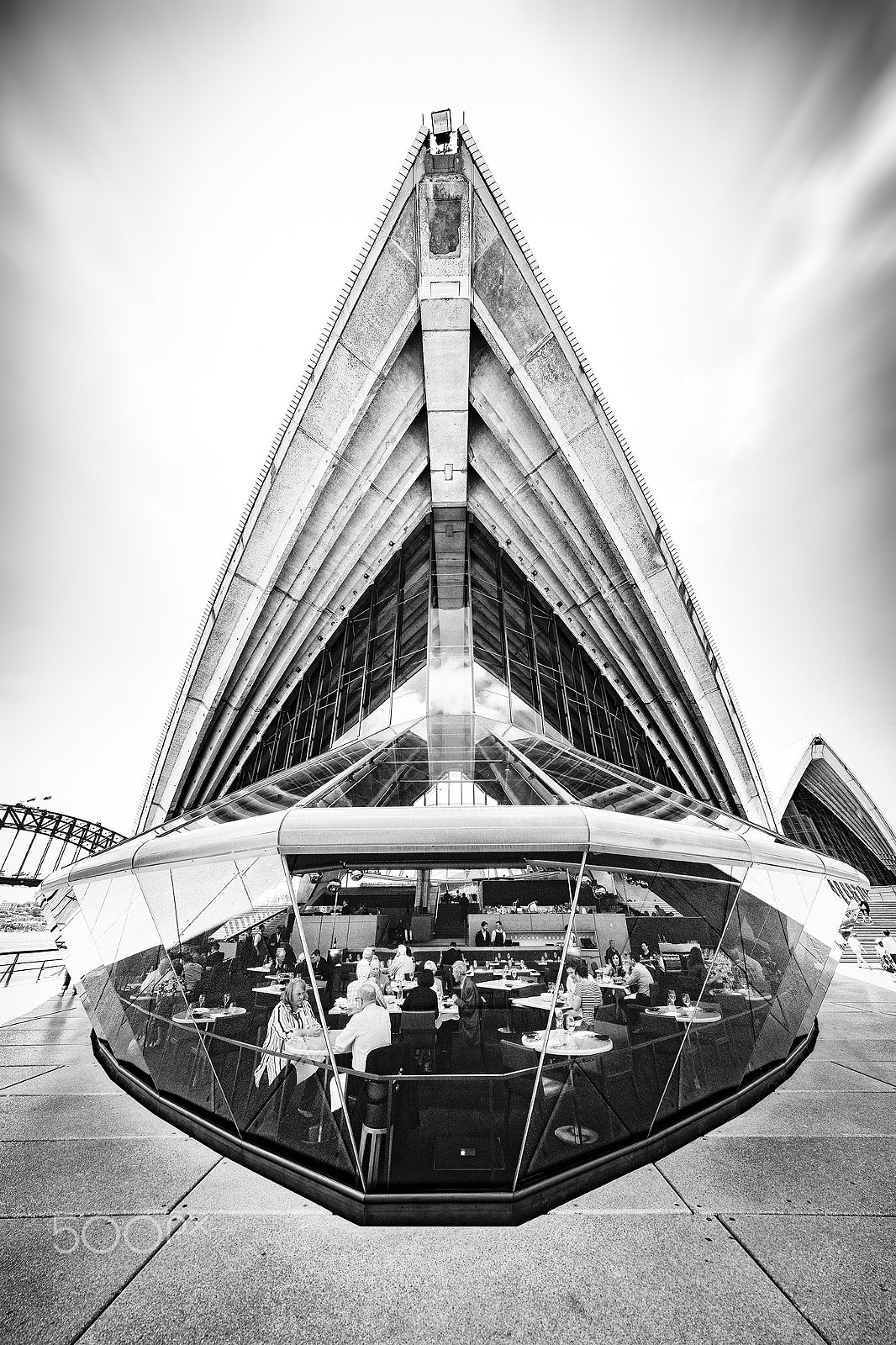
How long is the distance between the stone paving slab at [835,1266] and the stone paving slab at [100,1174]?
3.84 m

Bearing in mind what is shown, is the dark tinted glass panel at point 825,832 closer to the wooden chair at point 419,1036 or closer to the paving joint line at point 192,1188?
the wooden chair at point 419,1036

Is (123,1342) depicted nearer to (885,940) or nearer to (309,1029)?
(309,1029)

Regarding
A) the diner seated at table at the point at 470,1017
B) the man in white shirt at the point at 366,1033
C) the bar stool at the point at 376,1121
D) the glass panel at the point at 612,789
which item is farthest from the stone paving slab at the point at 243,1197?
the glass panel at the point at 612,789

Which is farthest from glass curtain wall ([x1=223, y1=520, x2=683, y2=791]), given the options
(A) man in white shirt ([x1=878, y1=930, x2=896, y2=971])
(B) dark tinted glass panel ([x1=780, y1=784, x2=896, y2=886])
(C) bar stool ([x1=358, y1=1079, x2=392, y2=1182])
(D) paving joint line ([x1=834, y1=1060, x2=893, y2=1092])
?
(B) dark tinted glass panel ([x1=780, y1=784, x2=896, y2=886])

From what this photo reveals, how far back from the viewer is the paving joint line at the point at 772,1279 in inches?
102

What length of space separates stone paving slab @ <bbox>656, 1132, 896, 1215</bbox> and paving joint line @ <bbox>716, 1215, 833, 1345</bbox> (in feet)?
0.67

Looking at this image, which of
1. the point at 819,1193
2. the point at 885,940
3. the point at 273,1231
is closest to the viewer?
the point at 273,1231

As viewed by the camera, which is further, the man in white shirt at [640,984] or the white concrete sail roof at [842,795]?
the white concrete sail roof at [842,795]

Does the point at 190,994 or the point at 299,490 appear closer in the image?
the point at 190,994

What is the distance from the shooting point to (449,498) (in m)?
15.3

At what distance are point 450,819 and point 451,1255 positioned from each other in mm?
2545

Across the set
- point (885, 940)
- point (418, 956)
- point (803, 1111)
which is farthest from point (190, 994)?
point (885, 940)

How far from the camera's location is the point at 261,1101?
5.18 m

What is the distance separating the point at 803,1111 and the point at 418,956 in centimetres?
1032
